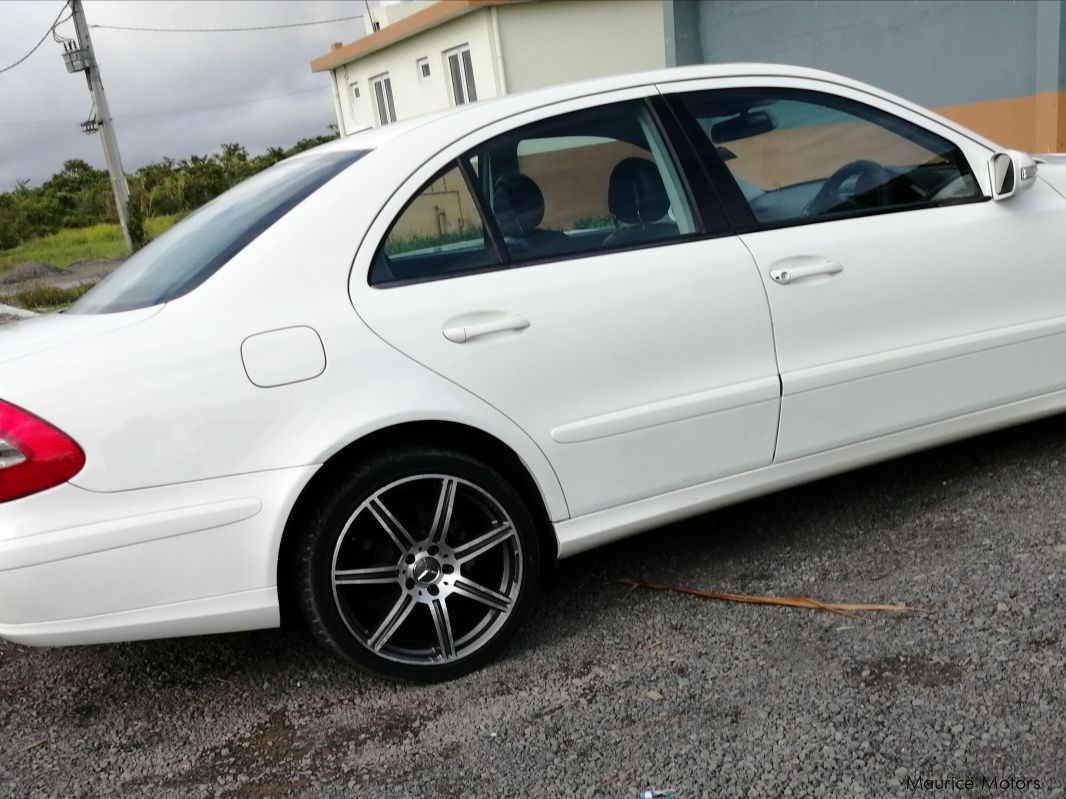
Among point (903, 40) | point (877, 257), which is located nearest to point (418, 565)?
point (877, 257)

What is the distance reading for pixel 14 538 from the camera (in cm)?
261

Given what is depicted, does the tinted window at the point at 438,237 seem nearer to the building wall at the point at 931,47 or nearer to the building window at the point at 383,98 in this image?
the building wall at the point at 931,47

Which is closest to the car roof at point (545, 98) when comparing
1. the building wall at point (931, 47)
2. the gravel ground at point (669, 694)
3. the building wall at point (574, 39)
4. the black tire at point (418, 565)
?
the black tire at point (418, 565)

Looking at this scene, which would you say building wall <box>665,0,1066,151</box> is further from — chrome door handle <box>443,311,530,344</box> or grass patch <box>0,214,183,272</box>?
grass patch <box>0,214,183,272</box>

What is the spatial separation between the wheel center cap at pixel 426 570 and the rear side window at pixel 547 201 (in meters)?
0.80

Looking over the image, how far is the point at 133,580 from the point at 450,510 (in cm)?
85

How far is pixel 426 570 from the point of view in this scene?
10.0ft

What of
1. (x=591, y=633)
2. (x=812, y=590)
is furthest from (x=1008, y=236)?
(x=591, y=633)

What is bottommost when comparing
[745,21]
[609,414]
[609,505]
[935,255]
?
[609,505]

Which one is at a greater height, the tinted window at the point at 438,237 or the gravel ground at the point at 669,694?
the tinted window at the point at 438,237

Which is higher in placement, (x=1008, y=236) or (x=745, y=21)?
(x=745, y=21)

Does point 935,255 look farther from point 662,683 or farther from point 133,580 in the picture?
point 133,580

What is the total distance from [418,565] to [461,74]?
61.3 ft

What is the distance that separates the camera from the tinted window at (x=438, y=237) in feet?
9.91
